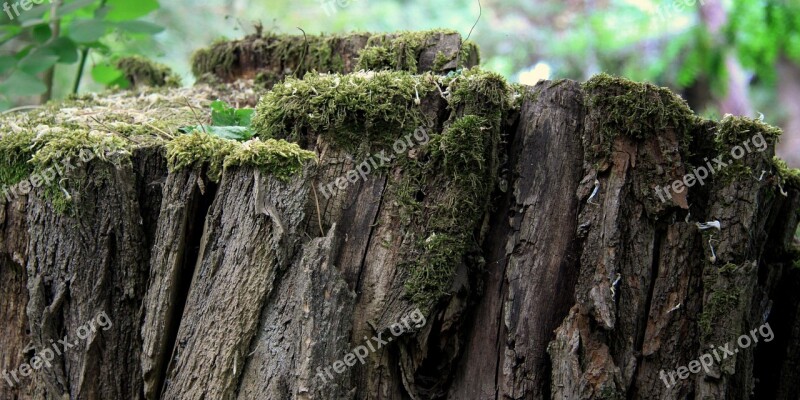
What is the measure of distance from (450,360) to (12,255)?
2.09 meters

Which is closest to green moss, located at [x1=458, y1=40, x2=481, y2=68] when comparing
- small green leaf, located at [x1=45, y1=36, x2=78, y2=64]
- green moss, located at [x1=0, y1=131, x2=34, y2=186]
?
green moss, located at [x1=0, y1=131, x2=34, y2=186]

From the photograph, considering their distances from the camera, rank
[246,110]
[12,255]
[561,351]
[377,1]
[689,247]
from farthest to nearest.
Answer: [377,1], [246,110], [12,255], [689,247], [561,351]

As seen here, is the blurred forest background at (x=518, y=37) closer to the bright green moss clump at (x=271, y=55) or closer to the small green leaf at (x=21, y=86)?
the small green leaf at (x=21, y=86)

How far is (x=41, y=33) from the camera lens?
439 cm

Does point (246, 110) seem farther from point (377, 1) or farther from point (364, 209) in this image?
point (377, 1)

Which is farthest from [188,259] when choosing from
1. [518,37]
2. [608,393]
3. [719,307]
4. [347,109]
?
[518,37]

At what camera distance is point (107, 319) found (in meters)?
2.66

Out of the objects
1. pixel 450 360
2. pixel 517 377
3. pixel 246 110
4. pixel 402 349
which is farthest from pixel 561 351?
pixel 246 110

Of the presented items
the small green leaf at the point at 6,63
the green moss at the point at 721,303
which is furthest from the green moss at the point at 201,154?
the small green leaf at the point at 6,63

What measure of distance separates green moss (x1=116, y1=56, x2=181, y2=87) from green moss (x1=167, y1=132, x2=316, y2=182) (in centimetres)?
232

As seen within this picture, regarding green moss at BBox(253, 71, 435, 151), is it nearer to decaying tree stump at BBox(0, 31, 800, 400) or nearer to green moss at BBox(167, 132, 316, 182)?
decaying tree stump at BBox(0, 31, 800, 400)

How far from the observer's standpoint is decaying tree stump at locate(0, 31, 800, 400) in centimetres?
246

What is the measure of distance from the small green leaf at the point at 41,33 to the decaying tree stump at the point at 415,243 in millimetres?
2054

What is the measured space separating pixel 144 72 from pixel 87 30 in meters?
0.77
